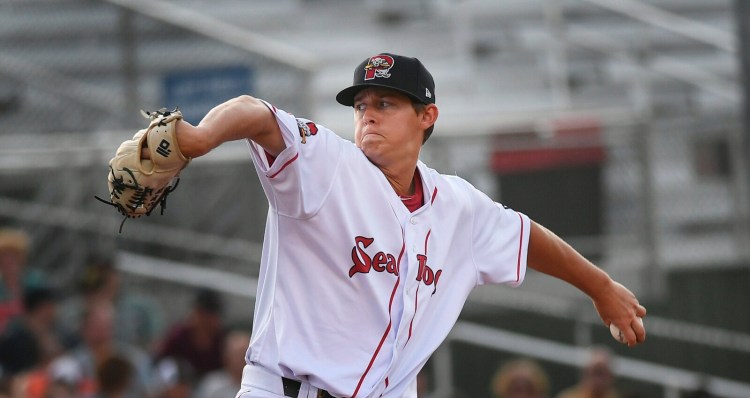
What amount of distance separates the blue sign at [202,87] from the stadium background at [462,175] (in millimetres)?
14

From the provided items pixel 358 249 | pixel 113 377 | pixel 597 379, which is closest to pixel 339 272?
pixel 358 249

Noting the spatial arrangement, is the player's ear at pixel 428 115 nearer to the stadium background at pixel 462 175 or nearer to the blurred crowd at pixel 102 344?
the blurred crowd at pixel 102 344

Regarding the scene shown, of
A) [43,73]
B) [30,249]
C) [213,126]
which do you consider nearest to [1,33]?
[43,73]

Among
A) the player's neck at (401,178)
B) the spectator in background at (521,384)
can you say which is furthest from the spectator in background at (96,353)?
the player's neck at (401,178)

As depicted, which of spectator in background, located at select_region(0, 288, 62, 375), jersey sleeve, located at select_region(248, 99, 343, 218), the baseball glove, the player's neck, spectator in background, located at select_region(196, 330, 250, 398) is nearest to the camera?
the baseball glove

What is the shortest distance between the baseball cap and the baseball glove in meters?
1.01

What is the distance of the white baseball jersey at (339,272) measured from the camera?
4.43 m

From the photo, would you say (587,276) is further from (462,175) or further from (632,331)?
(462,175)

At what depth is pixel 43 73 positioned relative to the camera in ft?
33.5

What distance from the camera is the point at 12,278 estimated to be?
28.1ft

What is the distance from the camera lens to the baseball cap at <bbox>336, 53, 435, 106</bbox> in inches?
184

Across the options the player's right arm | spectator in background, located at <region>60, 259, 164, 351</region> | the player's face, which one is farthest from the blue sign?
the player's right arm

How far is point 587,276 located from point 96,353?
3997 mm

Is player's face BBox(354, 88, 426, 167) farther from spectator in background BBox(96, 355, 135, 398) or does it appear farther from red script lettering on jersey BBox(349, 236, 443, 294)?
spectator in background BBox(96, 355, 135, 398)
